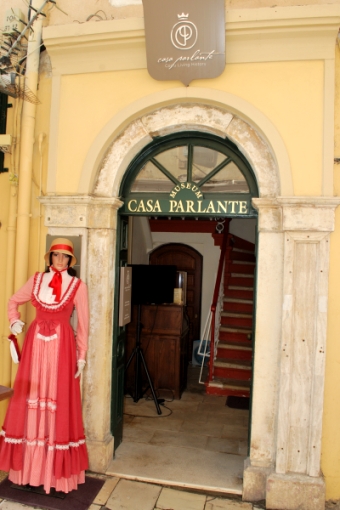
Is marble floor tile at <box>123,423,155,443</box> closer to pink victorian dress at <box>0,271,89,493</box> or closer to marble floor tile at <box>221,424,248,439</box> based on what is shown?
marble floor tile at <box>221,424,248,439</box>

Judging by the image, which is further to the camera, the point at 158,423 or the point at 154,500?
the point at 158,423

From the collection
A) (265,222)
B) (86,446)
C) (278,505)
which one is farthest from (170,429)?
(265,222)

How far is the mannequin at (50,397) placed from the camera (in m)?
3.70

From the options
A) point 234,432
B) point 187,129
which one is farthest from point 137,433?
point 187,129

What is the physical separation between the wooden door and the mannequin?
5.60 meters

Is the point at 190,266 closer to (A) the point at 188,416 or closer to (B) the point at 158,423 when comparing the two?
(A) the point at 188,416

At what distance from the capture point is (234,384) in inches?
268

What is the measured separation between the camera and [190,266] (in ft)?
31.3

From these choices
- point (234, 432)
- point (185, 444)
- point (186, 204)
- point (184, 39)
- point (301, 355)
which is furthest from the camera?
point (234, 432)

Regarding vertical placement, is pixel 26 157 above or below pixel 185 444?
above

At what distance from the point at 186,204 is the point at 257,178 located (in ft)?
2.41

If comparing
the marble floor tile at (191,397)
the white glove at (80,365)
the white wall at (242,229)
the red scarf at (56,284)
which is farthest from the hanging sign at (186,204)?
the white wall at (242,229)

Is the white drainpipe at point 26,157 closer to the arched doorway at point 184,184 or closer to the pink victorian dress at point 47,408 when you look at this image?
the pink victorian dress at point 47,408

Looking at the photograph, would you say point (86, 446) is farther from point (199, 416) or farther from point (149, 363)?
point (149, 363)
